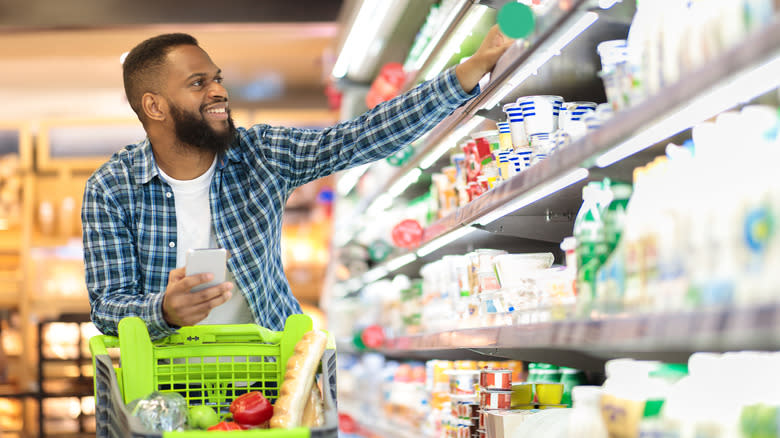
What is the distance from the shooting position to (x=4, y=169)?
8281 millimetres

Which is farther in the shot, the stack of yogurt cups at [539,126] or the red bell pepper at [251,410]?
the stack of yogurt cups at [539,126]

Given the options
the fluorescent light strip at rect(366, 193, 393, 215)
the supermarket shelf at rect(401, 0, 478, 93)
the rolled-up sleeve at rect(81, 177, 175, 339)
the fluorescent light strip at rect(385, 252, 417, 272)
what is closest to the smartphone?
the rolled-up sleeve at rect(81, 177, 175, 339)

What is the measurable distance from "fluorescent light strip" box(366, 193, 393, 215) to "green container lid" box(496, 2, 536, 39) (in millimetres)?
2423

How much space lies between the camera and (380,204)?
502 centimetres

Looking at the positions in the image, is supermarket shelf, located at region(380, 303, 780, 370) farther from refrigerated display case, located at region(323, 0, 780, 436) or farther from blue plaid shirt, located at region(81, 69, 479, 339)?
blue plaid shirt, located at region(81, 69, 479, 339)

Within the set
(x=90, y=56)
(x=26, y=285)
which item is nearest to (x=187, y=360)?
(x=90, y=56)

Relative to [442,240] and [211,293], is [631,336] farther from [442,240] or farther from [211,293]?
[442,240]

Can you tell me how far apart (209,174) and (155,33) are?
4.61 metres

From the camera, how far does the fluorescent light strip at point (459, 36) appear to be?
9.39ft

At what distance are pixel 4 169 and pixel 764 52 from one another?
8142 mm

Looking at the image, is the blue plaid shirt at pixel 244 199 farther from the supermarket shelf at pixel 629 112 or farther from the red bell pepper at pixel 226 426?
the red bell pepper at pixel 226 426

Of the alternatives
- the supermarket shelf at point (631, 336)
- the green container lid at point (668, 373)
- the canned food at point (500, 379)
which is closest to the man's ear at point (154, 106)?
the supermarket shelf at point (631, 336)

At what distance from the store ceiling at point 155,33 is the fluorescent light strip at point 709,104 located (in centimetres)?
477

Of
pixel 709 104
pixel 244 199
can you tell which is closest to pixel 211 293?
pixel 244 199
